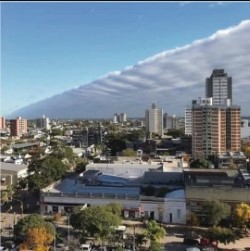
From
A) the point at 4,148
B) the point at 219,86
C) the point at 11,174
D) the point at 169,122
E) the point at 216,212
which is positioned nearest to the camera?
the point at 216,212

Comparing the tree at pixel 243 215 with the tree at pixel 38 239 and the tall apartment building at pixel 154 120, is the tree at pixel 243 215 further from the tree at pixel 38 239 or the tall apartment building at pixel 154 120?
the tall apartment building at pixel 154 120

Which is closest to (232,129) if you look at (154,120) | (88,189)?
(88,189)

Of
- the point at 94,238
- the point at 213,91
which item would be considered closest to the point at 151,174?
the point at 94,238

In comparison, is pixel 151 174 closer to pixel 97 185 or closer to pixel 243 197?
pixel 97 185

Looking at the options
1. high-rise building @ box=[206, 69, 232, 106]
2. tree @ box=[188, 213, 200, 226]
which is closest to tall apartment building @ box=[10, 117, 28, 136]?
high-rise building @ box=[206, 69, 232, 106]

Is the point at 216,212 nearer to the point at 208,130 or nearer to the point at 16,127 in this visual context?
the point at 208,130

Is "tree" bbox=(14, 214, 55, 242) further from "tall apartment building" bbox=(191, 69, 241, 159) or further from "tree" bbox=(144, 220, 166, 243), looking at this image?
"tall apartment building" bbox=(191, 69, 241, 159)

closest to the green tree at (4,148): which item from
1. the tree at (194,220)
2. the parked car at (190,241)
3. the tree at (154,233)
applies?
the tree at (194,220)
